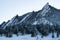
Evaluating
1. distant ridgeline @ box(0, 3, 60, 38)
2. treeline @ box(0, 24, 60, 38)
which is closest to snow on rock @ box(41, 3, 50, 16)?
distant ridgeline @ box(0, 3, 60, 38)

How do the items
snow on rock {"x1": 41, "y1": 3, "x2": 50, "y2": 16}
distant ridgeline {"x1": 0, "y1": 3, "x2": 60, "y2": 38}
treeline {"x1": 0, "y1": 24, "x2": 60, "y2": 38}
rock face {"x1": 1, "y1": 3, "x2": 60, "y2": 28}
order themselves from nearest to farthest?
1. treeline {"x1": 0, "y1": 24, "x2": 60, "y2": 38}
2. distant ridgeline {"x1": 0, "y1": 3, "x2": 60, "y2": 38}
3. rock face {"x1": 1, "y1": 3, "x2": 60, "y2": 28}
4. snow on rock {"x1": 41, "y1": 3, "x2": 50, "y2": 16}

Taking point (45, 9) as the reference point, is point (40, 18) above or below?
below

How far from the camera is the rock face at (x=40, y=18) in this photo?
33297 millimetres

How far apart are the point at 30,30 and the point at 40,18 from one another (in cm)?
355

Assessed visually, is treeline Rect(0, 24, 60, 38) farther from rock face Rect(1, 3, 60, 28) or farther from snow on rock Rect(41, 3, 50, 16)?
snow on rock Rect(41, 3, 50, 16)

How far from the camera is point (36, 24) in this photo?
104 ft

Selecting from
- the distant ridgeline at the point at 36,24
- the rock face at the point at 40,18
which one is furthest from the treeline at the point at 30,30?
the rock face at the point at 40,18

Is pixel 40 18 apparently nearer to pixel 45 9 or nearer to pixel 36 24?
pixel 36 24

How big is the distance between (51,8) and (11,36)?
373 inches

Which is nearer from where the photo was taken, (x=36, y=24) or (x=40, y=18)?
(x=36, y=24)

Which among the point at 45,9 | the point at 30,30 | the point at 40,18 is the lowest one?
the point at 30,30

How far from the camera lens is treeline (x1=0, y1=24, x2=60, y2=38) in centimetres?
3011

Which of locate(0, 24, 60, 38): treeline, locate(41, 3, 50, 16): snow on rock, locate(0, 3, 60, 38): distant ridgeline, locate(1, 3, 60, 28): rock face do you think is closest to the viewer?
locate(0, 24, 60, 38): treeline

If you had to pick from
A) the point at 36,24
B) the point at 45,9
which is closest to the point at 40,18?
the point at 36,24
